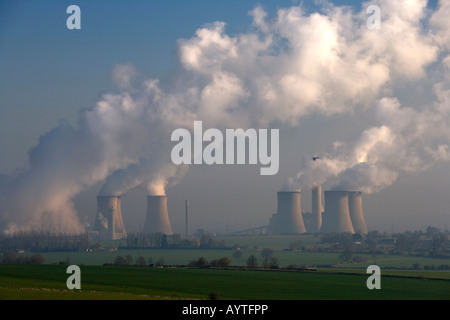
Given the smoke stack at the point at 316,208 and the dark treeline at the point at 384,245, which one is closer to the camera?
the dark treeline at the point at 384,245

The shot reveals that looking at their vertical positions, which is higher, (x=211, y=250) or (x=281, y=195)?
(x=281, y=195)

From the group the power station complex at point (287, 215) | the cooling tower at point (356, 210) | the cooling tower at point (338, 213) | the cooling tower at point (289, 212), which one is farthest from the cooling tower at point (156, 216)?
the cooling tower at point (356, 210)

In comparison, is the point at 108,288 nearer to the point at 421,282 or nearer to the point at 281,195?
the point at 421,282

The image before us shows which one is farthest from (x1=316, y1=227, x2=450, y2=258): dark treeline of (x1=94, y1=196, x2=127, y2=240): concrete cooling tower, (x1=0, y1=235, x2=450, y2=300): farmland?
(x1=0, y1=235, x2=450, y2=300): farmland
